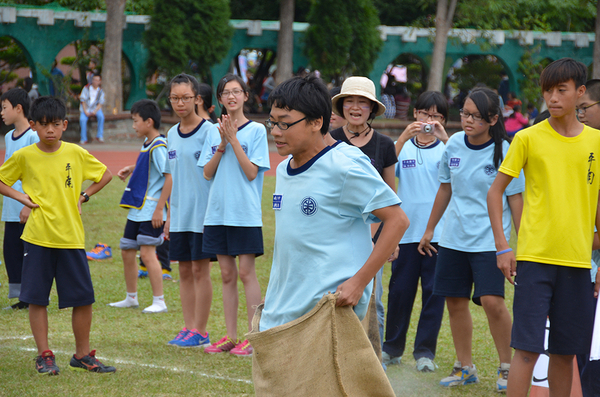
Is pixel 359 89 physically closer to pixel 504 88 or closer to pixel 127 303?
pixel 127 303

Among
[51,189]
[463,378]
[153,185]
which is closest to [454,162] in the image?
[463,378]

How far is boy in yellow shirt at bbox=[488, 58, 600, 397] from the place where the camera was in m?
3.46

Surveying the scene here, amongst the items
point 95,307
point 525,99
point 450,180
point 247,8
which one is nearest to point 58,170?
point 95,307

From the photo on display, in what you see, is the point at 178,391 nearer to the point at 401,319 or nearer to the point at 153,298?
the point at 401,319

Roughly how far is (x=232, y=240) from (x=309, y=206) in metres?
2.39

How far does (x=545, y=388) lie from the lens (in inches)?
156

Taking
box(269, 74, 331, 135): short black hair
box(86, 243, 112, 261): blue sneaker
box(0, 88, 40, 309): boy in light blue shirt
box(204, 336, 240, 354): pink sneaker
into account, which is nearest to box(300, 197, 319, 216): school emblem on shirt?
box(269, 74, 331, 135): short black hair

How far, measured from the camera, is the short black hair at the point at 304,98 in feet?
9.61

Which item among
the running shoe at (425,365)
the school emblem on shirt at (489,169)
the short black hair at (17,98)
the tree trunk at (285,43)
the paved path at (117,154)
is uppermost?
the tree trunk at (285,43)

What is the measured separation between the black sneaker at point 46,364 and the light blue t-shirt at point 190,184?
4.53 ft

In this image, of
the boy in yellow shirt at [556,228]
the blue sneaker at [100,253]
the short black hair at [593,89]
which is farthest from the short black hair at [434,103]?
the blue sneaker at [100,253]

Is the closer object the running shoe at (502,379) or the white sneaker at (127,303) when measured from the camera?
the running shoe at (502,379)

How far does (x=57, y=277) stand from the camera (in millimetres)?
4738

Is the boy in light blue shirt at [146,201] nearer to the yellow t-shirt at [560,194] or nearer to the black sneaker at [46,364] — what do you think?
the black sneaker at [46,364]
